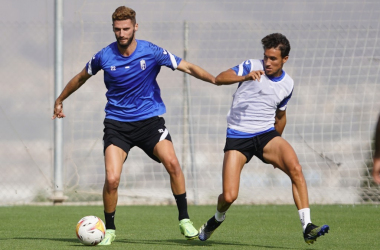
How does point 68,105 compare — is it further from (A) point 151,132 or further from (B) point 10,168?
(A) point 151,132

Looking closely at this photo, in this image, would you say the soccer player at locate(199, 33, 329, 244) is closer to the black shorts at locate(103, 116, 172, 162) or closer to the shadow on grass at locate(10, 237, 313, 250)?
the shadow on grass at locate(10, 237, 313, 250)

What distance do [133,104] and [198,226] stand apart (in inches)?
93.7

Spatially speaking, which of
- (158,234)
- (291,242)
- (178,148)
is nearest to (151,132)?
(158,234)

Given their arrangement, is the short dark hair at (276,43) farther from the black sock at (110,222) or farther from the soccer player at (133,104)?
the black sock at (110,222)

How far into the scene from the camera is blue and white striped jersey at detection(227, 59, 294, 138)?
22.5ft

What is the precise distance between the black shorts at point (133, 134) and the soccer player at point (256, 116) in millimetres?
748

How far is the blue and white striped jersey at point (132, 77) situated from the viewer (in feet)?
23.0

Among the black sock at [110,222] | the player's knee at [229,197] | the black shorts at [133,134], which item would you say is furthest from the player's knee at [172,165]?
the black sock at [110,222]

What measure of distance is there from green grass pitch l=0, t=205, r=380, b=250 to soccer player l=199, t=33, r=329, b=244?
1.85ft

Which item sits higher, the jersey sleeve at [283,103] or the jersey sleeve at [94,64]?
the jersey sleeve at [94,64]

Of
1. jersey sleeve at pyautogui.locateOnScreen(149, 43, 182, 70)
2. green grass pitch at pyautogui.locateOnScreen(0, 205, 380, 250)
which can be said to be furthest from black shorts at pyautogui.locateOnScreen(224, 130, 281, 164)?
jersey sleeve at pyautogui.locateOnScreen(149, 43, 182, 70)

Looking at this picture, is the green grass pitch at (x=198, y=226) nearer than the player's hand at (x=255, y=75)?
No

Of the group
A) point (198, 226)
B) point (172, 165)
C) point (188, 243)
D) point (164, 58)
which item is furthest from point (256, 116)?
point (198, 226)

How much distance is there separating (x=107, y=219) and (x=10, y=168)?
6806 mm
